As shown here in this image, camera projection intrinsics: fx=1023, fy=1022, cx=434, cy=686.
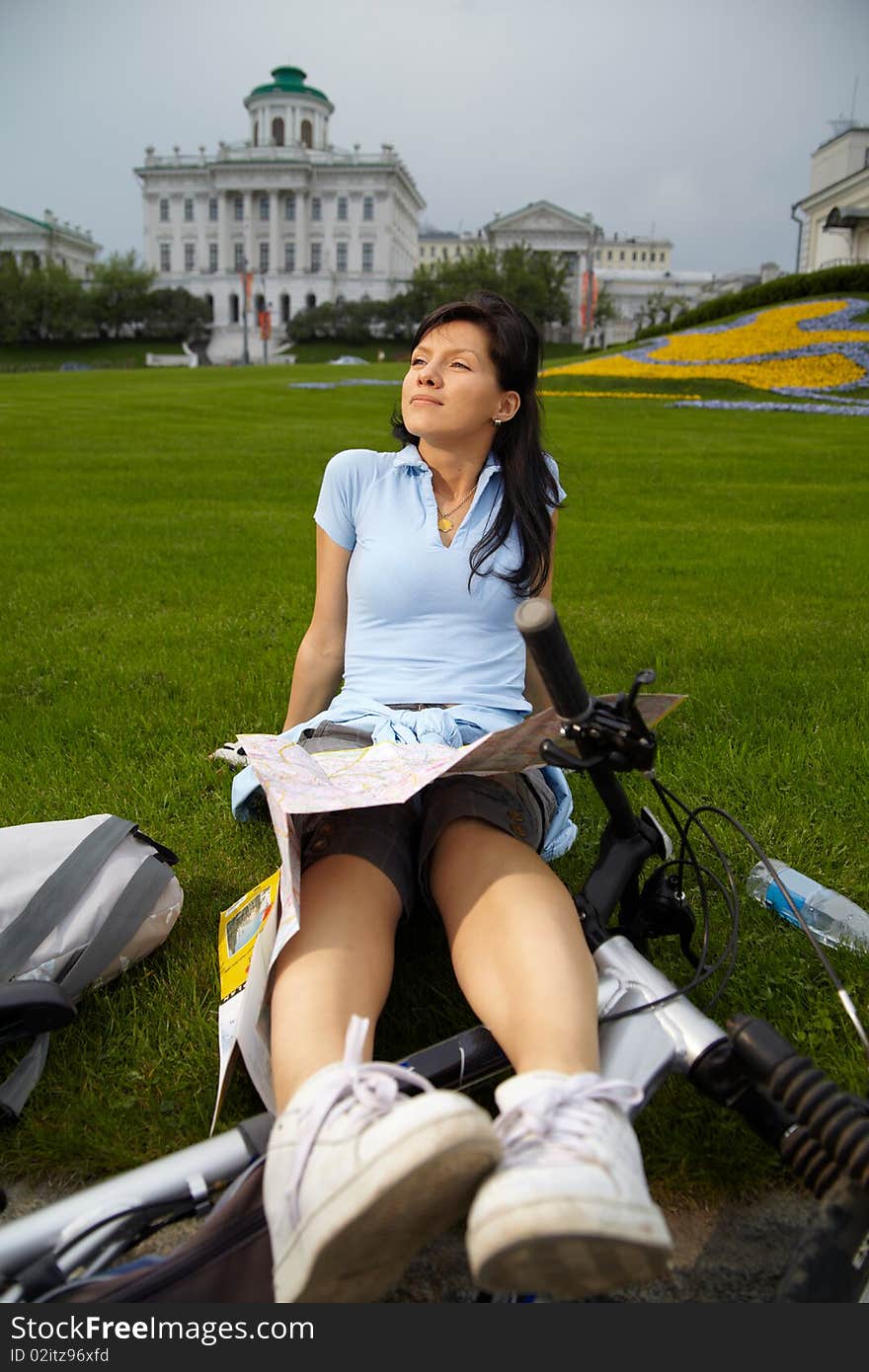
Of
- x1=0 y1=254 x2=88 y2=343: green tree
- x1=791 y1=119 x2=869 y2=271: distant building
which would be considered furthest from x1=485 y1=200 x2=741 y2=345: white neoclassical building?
x1=0 y1=254 x2=88 y2=343: green tree

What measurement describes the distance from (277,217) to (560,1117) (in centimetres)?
9916

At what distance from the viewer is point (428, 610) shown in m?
2.46

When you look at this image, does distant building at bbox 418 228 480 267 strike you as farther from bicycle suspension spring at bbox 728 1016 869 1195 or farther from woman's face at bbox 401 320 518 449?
bicycle suspension spring at bbox 728 1016 869 1195

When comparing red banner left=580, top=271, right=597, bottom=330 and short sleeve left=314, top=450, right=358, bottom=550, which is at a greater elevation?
red banner left=580, top=271, right=597, bottom=330

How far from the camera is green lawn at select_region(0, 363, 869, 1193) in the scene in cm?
200

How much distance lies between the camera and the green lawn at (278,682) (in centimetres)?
200

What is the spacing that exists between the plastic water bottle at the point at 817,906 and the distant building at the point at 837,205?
45.2 meters

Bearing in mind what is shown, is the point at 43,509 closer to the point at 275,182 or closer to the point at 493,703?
the point at 493,703

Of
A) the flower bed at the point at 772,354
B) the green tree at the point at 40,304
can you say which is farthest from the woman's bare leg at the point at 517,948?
the green tree at the point at 40,304

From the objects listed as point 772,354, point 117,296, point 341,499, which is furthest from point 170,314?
point 341,499

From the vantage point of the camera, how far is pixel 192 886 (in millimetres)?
2717

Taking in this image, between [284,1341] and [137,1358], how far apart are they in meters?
0.18

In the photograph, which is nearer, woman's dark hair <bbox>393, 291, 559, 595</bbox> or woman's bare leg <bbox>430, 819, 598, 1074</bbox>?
woman's bare leg <bbox>430, 819, 598, 1074</bbox>

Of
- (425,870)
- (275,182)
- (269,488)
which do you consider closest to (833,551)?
(269,488)
